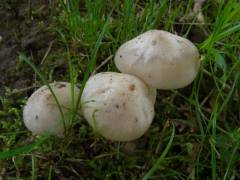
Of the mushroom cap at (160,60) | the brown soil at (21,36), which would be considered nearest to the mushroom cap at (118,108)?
the mushroom cap at (160,60)

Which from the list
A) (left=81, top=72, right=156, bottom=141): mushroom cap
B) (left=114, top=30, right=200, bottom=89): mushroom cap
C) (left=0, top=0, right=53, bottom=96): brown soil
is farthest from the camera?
(left=0, top=0, right=53, bottom=96): brown soil

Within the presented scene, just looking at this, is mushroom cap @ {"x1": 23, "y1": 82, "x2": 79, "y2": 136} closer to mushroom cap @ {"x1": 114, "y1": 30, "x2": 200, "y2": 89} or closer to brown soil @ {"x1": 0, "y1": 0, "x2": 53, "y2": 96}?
mushroom cap @ {"x1": 114, "y1": 30, "x2": 200, "y2": 89}

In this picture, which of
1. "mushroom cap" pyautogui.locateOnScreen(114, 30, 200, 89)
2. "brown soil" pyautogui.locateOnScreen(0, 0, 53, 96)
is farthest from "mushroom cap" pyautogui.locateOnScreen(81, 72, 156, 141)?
"brown soil" pyautogui.locateOnScreen(0, 0, 53, 96)

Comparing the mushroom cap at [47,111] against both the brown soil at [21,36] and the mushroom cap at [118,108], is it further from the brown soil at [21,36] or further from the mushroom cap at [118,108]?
the brown soil at [21,36]

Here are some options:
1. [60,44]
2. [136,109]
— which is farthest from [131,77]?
[60,44]

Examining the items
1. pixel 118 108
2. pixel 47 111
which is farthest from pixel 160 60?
pixel 47 111

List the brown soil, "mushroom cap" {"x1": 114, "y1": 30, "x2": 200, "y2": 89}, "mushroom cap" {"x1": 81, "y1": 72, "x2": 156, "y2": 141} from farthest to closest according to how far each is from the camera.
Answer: the brown soil → "mushroom cap" {"x1": 114, "y1": 30, "x2": 200, "y2": 89} → "mushroom cap" {"x1": 81, "y1": 72, "x2": 156, "y2": 141}
